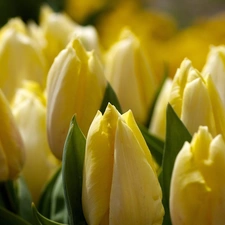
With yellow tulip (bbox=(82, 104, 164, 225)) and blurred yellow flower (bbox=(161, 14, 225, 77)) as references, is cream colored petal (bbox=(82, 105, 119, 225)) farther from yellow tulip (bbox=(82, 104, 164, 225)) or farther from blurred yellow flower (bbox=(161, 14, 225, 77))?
blurred yellow flower (bbox=(161, 14, 225, 77))

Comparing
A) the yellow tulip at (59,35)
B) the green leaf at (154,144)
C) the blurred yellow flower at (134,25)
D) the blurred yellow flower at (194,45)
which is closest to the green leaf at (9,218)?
the green leaf at (154,144)

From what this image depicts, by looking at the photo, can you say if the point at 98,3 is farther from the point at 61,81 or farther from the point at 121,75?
the point at 61,81

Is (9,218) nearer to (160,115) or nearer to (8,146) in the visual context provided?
(8,146)

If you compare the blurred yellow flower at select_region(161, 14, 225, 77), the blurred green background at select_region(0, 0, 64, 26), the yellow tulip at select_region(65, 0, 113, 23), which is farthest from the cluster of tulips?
the yellow tulip at select_region(65, 0, 113, 23)

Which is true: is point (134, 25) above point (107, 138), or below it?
below

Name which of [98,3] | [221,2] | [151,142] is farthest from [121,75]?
[221,2]

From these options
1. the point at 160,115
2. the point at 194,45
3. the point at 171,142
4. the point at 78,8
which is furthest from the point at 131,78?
the point at 78,8

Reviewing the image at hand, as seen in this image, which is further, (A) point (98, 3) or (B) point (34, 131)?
(A) point (98, 3)
